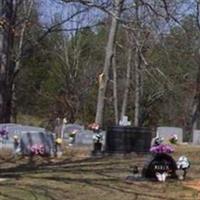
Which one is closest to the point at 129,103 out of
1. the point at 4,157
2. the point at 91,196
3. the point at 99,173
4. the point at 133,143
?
the point at 133,143

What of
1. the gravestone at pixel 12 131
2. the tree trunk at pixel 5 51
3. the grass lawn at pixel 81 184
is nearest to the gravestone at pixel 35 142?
the gravestone at pixel 12 131

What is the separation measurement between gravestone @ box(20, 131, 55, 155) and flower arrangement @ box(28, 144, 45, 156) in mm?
57

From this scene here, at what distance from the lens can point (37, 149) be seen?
1677 cm

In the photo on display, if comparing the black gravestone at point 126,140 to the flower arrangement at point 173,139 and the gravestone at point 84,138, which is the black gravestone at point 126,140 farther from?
the flower arrangement at point 173,139

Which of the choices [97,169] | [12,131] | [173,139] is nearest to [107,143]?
[12,131]

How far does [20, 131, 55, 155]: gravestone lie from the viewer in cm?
1686

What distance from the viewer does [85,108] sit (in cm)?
4869

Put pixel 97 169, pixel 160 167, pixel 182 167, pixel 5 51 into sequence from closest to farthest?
pixel 160 167 → pixel 182 167 → pixel 97 169 → pixel 5 51

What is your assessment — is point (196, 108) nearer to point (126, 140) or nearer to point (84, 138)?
point (84, 138)

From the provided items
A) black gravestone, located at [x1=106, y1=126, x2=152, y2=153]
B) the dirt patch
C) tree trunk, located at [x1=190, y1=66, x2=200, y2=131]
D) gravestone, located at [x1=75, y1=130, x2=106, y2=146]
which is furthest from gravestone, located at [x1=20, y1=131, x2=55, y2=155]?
tree trunk, located at [x1=190, y1=66, x2=200, y2=131]

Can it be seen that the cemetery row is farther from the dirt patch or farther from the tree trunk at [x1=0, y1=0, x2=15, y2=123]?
the tree trunk at [x1=0, y1=0, x2=15, y2=123]

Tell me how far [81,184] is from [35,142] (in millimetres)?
6184

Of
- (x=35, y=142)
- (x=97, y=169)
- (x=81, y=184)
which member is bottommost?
(x=81, y=184)

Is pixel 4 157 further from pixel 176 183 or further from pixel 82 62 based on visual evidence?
pixel 82 62
